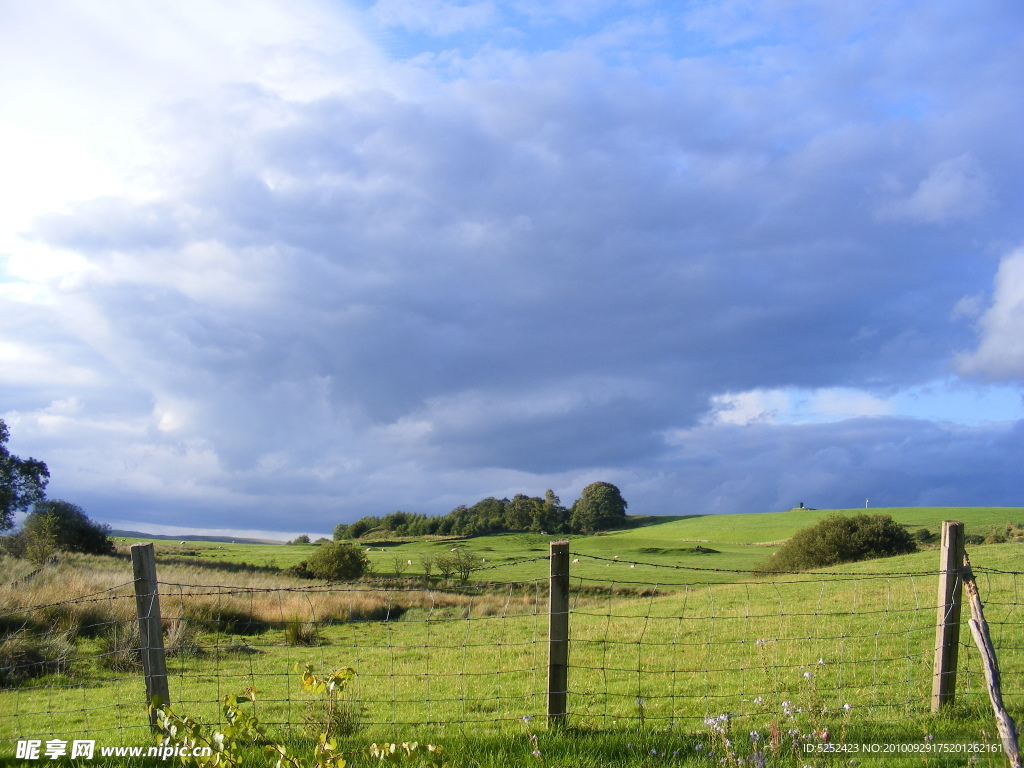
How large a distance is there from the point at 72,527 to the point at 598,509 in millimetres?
64675

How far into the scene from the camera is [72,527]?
42938mm

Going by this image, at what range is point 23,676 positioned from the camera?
12.0 metres

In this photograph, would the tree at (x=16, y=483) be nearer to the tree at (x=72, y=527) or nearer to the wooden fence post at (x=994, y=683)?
the tree at (x=72, y=527)

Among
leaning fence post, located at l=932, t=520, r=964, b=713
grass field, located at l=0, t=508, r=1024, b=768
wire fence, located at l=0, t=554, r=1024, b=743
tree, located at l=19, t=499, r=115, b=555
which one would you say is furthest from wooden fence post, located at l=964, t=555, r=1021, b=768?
tree, located at l=19, t=499, r=115, b=555

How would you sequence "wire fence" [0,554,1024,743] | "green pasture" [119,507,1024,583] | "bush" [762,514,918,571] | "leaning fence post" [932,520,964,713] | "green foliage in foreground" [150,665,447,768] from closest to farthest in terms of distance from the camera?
"green foliage in foreground" [150,665,447,768] → "leaning fence post" [932,520,964,713] → "wire fence" [0,554,1024,743] → "bush" [762,514,918,571] → "green pasture" [119,507,1024,583]

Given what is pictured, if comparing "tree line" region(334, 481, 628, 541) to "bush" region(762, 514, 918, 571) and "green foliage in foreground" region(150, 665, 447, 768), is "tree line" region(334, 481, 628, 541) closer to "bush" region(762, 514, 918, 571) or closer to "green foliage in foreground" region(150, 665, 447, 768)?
"bush" region(762, 514, 918, 571)

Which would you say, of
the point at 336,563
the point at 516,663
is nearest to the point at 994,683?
the point at 516,663

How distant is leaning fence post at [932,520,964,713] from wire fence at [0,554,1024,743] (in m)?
0.28

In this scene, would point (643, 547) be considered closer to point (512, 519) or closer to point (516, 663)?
point (512, 519)

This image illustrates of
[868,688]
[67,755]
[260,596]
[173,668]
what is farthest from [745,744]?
[260,596]

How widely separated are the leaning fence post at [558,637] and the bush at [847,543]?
3123 cm

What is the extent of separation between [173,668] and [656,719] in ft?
34.5

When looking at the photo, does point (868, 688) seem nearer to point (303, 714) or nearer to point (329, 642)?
point (303, 714)

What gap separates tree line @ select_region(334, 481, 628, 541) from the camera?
82500mm
